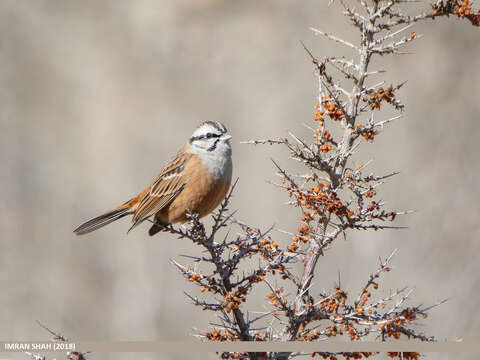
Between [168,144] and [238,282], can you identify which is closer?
[238,282]

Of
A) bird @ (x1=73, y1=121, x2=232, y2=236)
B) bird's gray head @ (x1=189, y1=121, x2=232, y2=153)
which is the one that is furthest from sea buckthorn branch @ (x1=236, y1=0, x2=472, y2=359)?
bird's gray head @ (x1=189, y1=121, x2=232, y2=153)

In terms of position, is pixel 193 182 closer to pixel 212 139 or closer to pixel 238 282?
pixel 212 139

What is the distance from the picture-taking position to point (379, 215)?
3.59 metres

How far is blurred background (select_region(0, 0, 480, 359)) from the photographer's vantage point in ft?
28.5

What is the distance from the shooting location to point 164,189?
5.74 m

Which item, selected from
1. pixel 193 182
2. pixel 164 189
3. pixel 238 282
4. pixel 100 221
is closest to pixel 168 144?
pixel 100 221

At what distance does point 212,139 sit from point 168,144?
6722mm

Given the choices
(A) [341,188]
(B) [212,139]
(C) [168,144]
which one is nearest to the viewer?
→ (A) [341,188]

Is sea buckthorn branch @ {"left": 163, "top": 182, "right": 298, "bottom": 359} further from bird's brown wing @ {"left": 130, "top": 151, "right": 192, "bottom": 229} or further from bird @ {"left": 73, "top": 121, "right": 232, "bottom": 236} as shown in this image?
bird's brown wing @ {"left": 130, "top": 151, "right": 192, "bottom": 229}

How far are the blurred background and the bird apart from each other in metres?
3.20

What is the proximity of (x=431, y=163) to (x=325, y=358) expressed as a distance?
6280 millimetres

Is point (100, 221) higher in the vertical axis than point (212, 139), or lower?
lower

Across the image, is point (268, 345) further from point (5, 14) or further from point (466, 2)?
point (5, 14)

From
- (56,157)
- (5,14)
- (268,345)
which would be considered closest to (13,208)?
(56,157)
